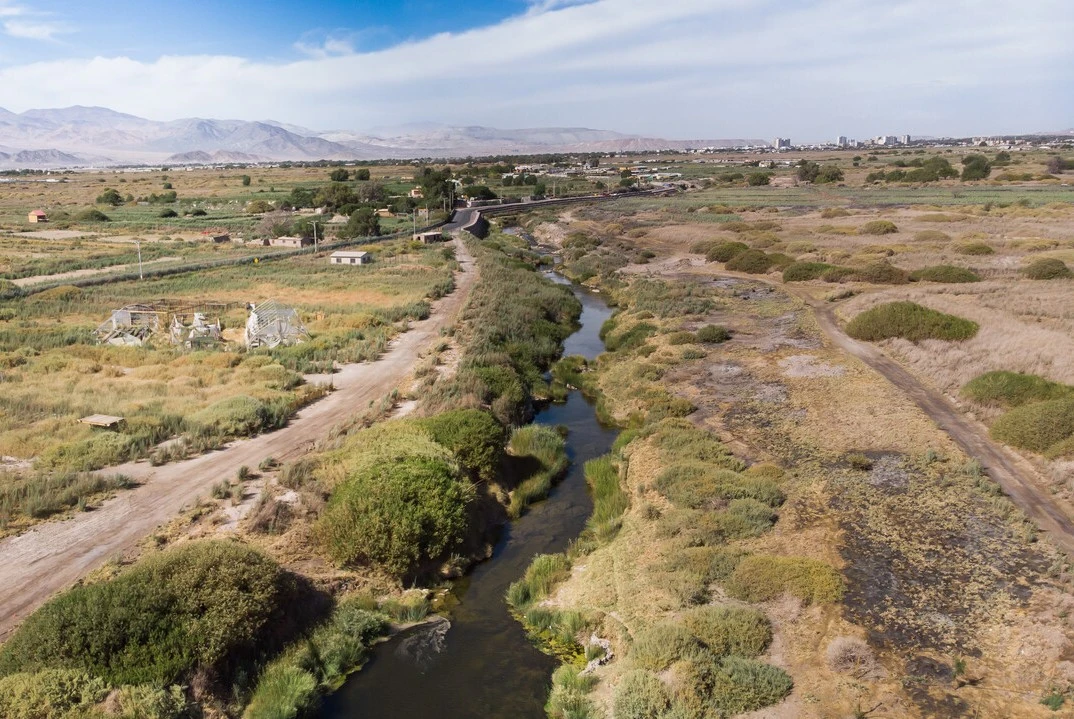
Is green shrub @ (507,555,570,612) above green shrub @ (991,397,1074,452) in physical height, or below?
below

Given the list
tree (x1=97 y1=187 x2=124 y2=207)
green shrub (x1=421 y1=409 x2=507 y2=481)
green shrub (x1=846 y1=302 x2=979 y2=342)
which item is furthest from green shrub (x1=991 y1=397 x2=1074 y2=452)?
tree (x1=97 y1=187 x2=124 y2=207)

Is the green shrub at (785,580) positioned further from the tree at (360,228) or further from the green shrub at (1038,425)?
the tree at (360,228)

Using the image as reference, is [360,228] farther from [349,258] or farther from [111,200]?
[111,200]

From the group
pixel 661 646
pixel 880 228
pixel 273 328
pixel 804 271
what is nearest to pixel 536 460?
pixel 661 646

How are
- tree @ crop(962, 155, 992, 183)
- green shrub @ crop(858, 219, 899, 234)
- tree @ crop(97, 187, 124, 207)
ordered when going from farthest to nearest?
tree @ crop(962, 155, 992, 183) < tree @ crop(97, 187, 124, 207) < green shrub @ crop(858, 219, 899, 234)

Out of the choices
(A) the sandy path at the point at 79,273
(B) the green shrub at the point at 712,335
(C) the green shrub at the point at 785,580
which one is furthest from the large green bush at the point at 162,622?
(A) the sandy path at the point at 79,273

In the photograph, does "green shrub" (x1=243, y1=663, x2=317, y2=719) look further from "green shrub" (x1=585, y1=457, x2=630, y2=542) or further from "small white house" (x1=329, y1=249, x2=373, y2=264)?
"small white house" (x1=329, y1=249, x2=373, y2=264)
